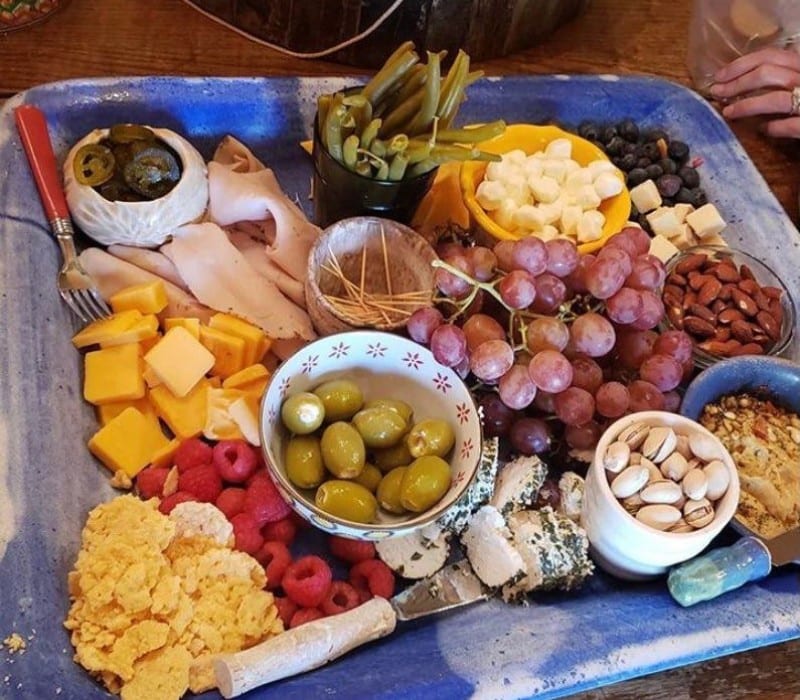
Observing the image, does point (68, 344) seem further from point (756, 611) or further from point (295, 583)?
point (756, 611)

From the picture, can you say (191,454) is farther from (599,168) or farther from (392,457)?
(599,168)

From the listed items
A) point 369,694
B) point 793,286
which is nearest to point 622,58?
point 793,286

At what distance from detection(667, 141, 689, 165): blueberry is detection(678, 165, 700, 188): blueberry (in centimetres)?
2

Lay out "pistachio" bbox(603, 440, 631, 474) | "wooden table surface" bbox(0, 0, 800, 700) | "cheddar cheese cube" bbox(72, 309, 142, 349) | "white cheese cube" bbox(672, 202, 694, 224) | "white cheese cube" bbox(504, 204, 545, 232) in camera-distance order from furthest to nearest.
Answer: "wooden table surface" bbox(0, 0, 800, 700)
"white cheese cube" bbox(672, 202, 694, 224)
"white cheese cube" bbox(504, 204, 545, 232)
"cheddar cheese cube" bbox(72, 309, 142, 349)
"pistachio" bbox(603, 440, 631, 474)

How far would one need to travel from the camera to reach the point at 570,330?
962 millimetres

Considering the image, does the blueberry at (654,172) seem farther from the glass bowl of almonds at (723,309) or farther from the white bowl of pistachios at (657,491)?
the white bowl of pistachios at (657,491)

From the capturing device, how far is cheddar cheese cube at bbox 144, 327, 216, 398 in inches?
38.0

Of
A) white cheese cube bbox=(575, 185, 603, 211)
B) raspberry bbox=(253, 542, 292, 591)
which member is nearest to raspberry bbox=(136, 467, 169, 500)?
raspberry bbox=(253, 542, 292, 591)

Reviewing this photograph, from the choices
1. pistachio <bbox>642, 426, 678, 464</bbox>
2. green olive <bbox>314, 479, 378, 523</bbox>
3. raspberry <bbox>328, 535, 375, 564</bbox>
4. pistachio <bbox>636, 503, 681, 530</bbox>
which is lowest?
raspberry <bbox>328, 535, 375, 564</bbox>

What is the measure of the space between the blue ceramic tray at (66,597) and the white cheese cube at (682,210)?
440mm

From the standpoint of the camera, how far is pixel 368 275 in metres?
1.07

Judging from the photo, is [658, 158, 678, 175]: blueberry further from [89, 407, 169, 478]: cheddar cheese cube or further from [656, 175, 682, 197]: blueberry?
[89, 407, 169, 478]: cheddar cheese cube

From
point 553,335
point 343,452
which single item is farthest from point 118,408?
point 553,335

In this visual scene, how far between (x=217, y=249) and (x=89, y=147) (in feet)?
0.61
